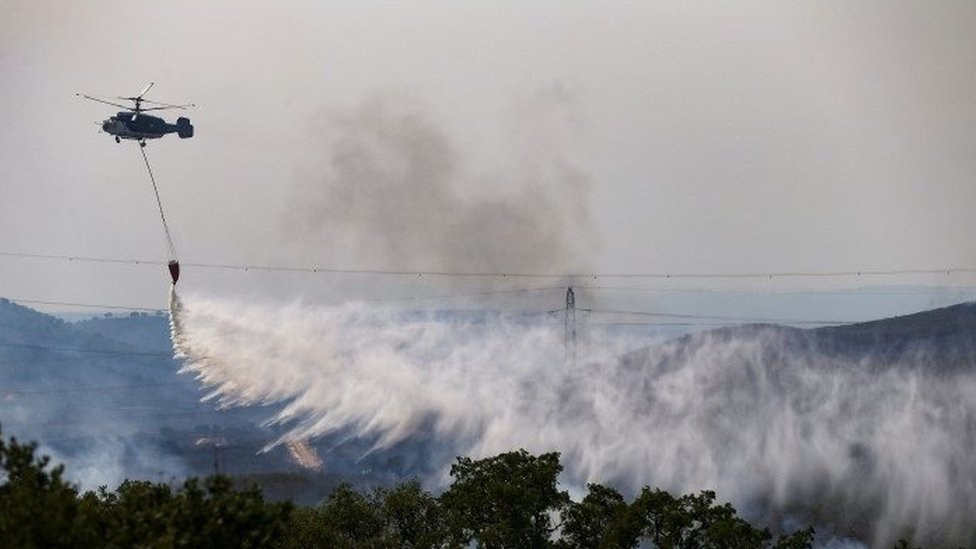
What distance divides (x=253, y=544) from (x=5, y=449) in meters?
15.9

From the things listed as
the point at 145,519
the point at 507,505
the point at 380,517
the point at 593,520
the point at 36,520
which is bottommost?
the point at 380,517

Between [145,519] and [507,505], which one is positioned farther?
[507,505]

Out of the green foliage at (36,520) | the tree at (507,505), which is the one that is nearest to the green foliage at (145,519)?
the green foliage at (36,520)

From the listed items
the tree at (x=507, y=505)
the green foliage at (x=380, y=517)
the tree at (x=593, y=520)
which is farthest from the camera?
the tree at (x=507, y=505)

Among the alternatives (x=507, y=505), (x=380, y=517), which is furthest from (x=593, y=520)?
(x=380, y=517)

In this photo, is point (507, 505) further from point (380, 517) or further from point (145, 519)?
point (145, 519)

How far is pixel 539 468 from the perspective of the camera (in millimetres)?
130250

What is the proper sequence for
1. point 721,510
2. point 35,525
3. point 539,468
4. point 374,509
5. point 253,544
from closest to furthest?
point 35,525 → point 253,544 → point 721,510 → point 539,468 → point 374,509

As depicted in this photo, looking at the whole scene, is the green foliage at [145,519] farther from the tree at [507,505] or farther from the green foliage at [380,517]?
the tree at [507,505]

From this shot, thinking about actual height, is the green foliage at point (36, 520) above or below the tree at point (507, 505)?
above

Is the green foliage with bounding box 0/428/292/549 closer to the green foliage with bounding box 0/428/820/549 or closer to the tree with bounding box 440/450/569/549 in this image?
the green foliage with bounding box 0/428/820/549

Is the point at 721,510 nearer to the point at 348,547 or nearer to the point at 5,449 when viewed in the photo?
the point at 348,547

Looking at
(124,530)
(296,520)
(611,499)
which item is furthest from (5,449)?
(611,499)

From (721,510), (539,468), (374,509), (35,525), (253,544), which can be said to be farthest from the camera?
(374,509)
